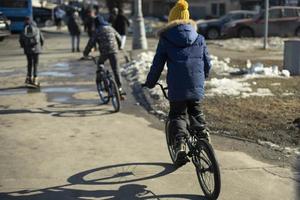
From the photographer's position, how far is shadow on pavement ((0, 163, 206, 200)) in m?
6.03

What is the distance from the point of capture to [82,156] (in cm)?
763

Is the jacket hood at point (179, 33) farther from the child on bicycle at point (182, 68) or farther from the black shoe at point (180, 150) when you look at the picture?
the black shoe at point (180, 150)

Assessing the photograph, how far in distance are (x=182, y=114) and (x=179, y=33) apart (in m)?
0.87

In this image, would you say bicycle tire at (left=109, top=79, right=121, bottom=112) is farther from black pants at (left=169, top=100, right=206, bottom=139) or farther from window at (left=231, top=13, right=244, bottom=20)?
window at (left=231, top=13, right=244, bottom=20)

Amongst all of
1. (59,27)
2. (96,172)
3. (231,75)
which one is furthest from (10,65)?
(59,27)

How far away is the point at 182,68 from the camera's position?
616cm

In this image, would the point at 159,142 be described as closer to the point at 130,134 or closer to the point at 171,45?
the point at 130,134

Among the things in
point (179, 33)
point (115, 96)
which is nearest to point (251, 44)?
point (115, 96)

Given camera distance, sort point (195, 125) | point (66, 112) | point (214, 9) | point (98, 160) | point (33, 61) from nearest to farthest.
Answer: point (195, 125), point (98, 160), point (66, 112), point (33, 61), point (214, 9)

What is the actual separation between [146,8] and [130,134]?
65155 millimetres

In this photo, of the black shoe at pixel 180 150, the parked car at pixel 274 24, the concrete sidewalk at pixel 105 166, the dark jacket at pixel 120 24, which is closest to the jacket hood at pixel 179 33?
the black shoe at pixel 180 150

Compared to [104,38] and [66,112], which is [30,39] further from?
[66,112]

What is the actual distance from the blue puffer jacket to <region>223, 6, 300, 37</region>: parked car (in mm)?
24202

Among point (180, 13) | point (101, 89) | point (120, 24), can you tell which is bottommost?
point (101, 89)
